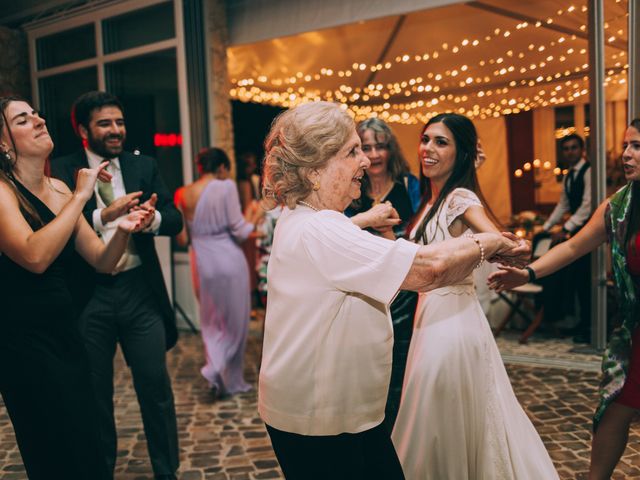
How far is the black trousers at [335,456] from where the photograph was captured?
175 centimetres

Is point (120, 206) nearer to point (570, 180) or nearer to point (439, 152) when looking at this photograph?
point (439, 152)

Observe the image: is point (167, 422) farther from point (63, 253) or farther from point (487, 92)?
point (487, 92)

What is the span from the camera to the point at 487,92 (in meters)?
9.26

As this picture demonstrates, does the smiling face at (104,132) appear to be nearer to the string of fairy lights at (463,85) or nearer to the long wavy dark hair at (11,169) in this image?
the long wavy dark hair at (11,169)

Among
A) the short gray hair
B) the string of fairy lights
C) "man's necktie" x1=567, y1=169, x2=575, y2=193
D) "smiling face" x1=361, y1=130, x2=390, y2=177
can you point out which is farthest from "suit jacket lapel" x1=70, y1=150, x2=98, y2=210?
the string of fairy lights

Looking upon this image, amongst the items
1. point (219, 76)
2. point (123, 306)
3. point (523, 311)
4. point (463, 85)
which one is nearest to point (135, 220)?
point (123, 306)

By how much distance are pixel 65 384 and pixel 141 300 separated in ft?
3.34

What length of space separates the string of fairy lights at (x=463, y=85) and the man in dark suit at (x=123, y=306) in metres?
5.28

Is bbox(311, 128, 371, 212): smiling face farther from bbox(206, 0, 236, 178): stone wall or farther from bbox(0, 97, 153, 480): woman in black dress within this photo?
bbox(206, 0, 236, 178): stone wall

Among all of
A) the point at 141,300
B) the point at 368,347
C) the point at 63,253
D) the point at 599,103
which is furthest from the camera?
the point at 599,103

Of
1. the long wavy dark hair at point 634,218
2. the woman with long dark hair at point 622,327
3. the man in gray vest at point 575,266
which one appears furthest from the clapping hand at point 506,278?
the man in gray vest at point 575,266

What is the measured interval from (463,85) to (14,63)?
6810 mm

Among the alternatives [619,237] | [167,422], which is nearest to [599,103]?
[619,237]

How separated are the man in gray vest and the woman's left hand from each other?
186 inches
